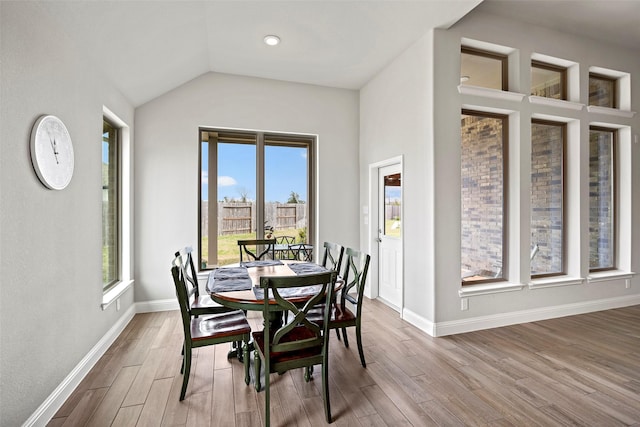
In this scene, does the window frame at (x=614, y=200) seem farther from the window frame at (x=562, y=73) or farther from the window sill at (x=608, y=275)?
the window frame at (x=562, y=73)

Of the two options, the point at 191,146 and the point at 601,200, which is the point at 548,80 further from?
the point at 191,146

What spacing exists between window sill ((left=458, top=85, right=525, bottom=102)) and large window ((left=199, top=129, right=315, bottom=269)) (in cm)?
229

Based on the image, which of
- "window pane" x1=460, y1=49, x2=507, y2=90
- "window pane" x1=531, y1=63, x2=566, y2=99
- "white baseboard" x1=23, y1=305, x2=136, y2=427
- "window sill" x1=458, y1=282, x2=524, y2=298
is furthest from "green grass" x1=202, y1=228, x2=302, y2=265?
"window pane" x1=531, y1=63, x2=566, y2=99

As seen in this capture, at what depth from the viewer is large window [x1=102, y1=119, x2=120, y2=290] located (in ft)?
Result: 11.4

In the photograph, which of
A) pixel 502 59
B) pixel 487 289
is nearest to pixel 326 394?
pixel 487 289

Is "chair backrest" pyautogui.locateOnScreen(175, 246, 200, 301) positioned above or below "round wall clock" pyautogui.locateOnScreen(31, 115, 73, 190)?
below

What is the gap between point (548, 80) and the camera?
4121 millimetres

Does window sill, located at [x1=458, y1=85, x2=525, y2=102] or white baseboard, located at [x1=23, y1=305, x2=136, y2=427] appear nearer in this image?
white baseboard, located at [x1=23, y1=305, x2=136, y2=427]

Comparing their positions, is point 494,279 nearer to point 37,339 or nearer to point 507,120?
point 507,120

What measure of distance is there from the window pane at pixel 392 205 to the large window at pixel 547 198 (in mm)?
1581

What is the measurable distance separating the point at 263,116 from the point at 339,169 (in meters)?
1.37

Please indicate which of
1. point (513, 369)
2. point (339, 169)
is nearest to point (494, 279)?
point (513, 369)

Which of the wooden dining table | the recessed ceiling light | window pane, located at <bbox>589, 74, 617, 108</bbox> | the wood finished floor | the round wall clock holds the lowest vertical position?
the wood finished floor

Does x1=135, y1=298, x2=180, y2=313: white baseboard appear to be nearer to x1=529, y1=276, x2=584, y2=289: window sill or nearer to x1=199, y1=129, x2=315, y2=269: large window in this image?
x1=199, y1=129, x2=315, y2=269: large window
